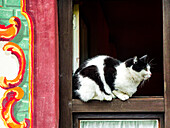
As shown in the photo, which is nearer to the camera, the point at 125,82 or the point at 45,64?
the point at 45,64

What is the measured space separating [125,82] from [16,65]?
2.28 ft

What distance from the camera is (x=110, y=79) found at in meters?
2.09

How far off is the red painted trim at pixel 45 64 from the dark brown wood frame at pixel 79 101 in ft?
0.24

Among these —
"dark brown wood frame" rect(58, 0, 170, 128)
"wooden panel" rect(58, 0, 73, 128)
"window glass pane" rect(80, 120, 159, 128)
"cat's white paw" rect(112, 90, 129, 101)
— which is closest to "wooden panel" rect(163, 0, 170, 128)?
"dark brown wood frame" rect(58, 0, 170, 128)

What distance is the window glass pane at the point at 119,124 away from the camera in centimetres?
205

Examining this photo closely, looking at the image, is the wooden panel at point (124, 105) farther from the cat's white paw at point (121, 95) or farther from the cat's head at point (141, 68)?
the cat's head at point (141, 68)

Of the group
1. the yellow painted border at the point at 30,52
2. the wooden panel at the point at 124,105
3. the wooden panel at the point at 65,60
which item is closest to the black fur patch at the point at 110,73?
the wooden panel at the point at 124,105

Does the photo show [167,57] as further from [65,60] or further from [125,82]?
[65,60]

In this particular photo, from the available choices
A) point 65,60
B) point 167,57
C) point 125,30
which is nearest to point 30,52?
point 65,60

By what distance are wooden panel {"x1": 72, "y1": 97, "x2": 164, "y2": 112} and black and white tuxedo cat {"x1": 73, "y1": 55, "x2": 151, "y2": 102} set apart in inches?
1.3

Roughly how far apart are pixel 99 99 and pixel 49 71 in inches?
14.5

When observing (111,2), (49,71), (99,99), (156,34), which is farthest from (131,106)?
(156,34)

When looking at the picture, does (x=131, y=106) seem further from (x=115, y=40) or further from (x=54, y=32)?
(x=115, y=40)

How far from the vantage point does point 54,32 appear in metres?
1.95
